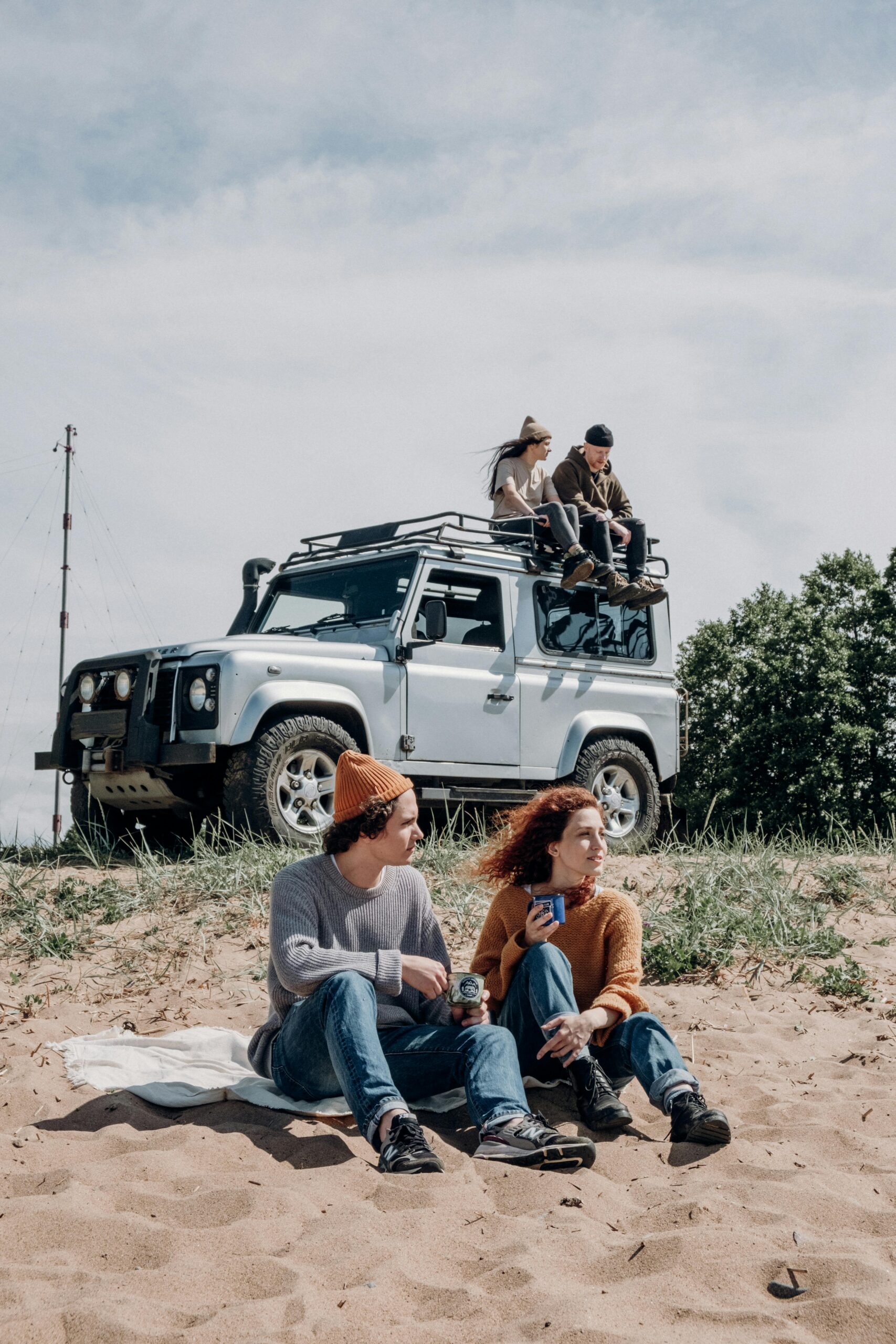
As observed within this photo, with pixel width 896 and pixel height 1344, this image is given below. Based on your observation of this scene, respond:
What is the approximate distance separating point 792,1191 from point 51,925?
4191 millimetres

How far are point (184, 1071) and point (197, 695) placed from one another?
3801mm

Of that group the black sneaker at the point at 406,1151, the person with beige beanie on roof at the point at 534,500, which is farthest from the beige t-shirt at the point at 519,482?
the black sneaker at the point at 406,1151

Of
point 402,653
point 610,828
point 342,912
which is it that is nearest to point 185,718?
point 402,653

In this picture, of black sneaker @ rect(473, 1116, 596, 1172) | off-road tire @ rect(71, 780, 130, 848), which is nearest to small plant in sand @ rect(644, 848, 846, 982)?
black sneaker @ rect(473, 1116, 596, 1172)

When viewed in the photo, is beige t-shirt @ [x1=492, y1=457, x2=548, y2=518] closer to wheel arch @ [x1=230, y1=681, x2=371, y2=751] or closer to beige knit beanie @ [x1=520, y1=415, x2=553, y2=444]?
beige knit beanie @ [x1=520, y1=415, x2=553, y2=444]

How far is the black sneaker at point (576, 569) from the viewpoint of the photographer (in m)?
9.03

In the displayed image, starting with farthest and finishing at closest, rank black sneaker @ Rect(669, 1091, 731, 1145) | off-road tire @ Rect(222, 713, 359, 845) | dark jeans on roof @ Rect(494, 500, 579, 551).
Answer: dark jeans on roof @ Rect(494, 500, 579, 551), off-road tire @ Rect(222, 713, 359, 845), black sneaker @ Rect(669, 1091, 731, 1145)

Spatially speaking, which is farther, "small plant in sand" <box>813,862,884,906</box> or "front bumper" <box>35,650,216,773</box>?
"front bumper" <box>35,650,216,773</box>

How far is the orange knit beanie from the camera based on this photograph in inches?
153

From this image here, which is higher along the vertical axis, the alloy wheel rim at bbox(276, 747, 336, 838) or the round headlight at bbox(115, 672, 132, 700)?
the round headlight at bbox(115, 672, 132, 700)

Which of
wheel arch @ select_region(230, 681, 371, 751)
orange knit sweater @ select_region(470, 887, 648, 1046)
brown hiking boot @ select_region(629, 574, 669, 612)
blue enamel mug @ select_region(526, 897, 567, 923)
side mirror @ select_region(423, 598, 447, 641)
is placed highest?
brown hiking boot @ select_region(629, 574, 669, 612)

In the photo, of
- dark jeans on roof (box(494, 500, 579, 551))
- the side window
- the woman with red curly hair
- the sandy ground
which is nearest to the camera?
the sandy ground

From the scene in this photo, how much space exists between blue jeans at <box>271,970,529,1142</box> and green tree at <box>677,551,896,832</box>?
2009 cm

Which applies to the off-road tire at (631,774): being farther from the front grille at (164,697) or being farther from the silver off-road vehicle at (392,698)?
the front grille at (164,697)
